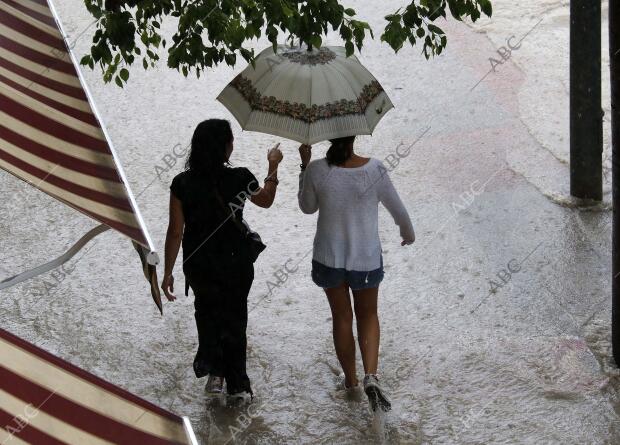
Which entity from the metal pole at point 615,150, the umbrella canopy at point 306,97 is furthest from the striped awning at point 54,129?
the metal pole at point 615,150

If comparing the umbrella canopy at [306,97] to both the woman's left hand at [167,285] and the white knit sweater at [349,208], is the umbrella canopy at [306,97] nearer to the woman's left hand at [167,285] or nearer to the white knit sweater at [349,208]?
the white knit sweater at [349,208]

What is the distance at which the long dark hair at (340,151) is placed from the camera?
17.9 ft

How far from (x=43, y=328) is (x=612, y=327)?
3.48m

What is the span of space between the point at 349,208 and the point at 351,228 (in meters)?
0.11

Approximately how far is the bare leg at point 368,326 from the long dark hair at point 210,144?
3.49 ft

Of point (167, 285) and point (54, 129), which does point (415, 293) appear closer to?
point (167, 285)

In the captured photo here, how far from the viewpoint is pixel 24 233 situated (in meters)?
8.01

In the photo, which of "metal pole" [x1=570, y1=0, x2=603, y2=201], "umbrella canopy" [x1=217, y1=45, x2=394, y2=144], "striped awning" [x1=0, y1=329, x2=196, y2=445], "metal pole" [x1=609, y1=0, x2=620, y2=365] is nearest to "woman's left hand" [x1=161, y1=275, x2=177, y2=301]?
"umbrella canopy" [x1=217, y1=45, x2=394, y2=144]

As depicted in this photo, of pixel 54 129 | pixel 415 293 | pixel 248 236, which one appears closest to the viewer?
pixel 54 129

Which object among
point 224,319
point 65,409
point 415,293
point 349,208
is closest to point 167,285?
point 224,319

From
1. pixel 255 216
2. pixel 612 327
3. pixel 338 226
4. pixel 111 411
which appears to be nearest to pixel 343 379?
pixel 338 226

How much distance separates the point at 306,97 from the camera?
17.7 feet

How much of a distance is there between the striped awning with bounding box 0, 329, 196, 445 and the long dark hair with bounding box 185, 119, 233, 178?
195 centimetres

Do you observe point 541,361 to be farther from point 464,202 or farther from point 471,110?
point 471,110
